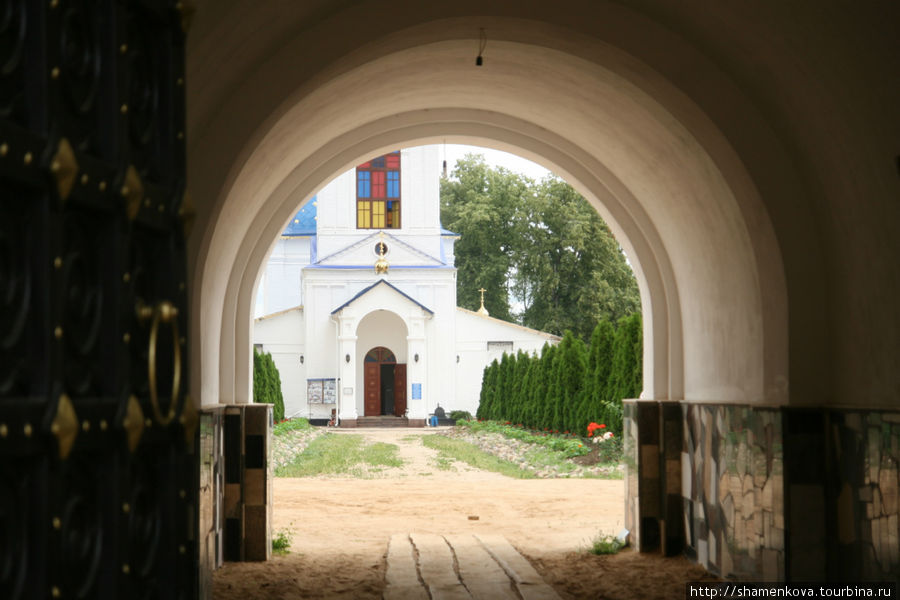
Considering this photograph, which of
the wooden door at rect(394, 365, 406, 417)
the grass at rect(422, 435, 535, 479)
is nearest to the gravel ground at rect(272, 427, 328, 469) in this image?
the grass at rect(422, 435, 535, 479)

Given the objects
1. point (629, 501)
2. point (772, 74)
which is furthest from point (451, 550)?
point (772, 74)

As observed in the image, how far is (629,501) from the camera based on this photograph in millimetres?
11109

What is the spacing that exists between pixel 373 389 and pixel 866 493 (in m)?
34.2

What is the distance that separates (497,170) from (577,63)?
50.6 m

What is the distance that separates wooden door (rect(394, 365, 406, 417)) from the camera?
4016cm

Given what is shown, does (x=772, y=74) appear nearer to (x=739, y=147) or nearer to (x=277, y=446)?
(x=739, y=147)

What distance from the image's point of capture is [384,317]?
41.0 m

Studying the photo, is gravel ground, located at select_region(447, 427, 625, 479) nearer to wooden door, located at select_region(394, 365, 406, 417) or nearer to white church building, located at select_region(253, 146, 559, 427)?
wooden door, located at select_region(394, 365, 406, 417)

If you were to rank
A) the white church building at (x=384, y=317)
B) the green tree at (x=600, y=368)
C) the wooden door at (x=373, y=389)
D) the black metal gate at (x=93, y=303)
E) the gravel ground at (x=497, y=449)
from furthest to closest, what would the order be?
the wooden door at (x=373, y=389), the white church building at (x=384, y=317), the green tree at (x=600, y=368), the gravel ground at (x=497, y=449), the black metal gate at (x=93, y=303)

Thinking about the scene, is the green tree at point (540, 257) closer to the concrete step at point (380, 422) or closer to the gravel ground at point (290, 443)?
the concrete step at point (380, 422)

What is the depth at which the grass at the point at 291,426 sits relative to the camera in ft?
103

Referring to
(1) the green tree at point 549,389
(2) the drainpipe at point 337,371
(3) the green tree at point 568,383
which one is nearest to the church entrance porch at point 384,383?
(2) the drainpipe at point 337,371

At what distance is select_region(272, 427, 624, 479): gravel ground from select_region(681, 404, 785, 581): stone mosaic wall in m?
10.9

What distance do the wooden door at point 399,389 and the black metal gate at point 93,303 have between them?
37.2 meters
